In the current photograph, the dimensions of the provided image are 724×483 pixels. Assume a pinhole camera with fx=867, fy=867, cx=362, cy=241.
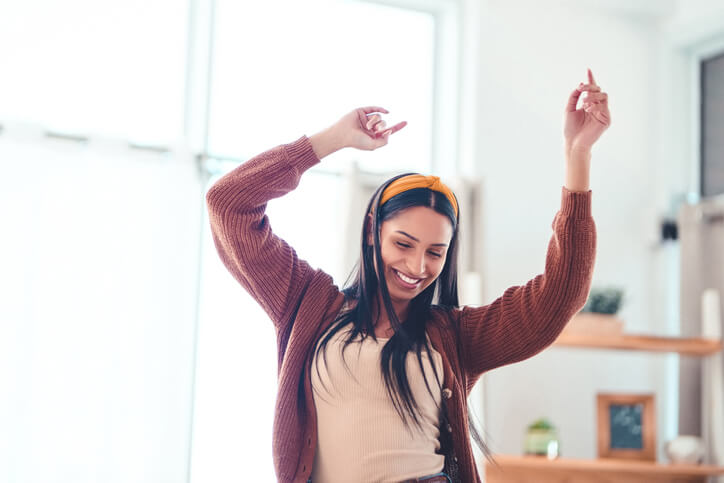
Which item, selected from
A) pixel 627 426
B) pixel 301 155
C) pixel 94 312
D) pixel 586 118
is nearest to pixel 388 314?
pixel 301 155

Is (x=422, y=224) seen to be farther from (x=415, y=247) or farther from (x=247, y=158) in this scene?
(x=247, y=158)

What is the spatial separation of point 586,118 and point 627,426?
1.75 metres

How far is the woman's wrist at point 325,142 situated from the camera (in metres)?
1.23

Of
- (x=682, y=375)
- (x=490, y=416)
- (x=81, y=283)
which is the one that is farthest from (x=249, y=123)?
(x=682, y=375)

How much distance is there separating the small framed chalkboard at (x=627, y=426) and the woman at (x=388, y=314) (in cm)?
151

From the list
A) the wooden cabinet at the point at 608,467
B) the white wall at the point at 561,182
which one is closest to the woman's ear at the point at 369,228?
the wooden cabinet at the point at 608,467

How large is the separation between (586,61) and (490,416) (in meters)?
1.32

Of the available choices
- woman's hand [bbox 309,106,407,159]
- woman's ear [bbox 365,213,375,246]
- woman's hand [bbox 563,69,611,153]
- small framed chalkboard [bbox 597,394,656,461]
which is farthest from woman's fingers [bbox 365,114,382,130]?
small framed chalkboard [bbox 597,394,656,461]

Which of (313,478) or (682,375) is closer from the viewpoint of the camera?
(313,478)

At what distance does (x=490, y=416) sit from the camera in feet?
9.11

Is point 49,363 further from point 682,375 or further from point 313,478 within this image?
point 682,375

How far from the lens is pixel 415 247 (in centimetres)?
117

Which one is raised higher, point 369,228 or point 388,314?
point 369,228

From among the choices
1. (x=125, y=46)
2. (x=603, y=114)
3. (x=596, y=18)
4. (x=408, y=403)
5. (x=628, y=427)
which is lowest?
(x=628, y=427)
